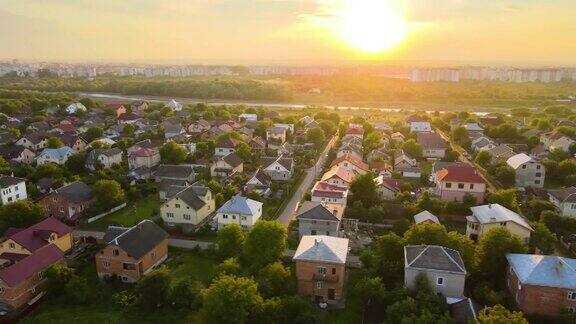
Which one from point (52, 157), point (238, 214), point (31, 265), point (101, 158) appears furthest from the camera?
point (52, 157)

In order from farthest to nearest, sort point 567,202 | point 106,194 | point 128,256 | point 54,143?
1. point 54,143
2. point 106,194
3. point 567,202
4. point 128,256

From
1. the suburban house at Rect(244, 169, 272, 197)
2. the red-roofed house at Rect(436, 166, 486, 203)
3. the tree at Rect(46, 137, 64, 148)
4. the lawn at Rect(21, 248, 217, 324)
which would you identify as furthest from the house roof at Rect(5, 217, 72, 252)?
the red-roofed house at Rect(436, 166, 486, 203)

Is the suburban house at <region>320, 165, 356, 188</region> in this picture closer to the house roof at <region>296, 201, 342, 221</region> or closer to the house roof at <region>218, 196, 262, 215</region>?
the house roof at <region>296, 201, 342, 221</region>

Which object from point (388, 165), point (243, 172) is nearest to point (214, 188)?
point (243, 172)

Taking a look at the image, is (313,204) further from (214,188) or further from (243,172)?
(243,172)

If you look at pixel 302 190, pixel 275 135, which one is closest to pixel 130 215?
pixel 302 190

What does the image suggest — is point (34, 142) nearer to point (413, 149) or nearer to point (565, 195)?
point (413, 149)
